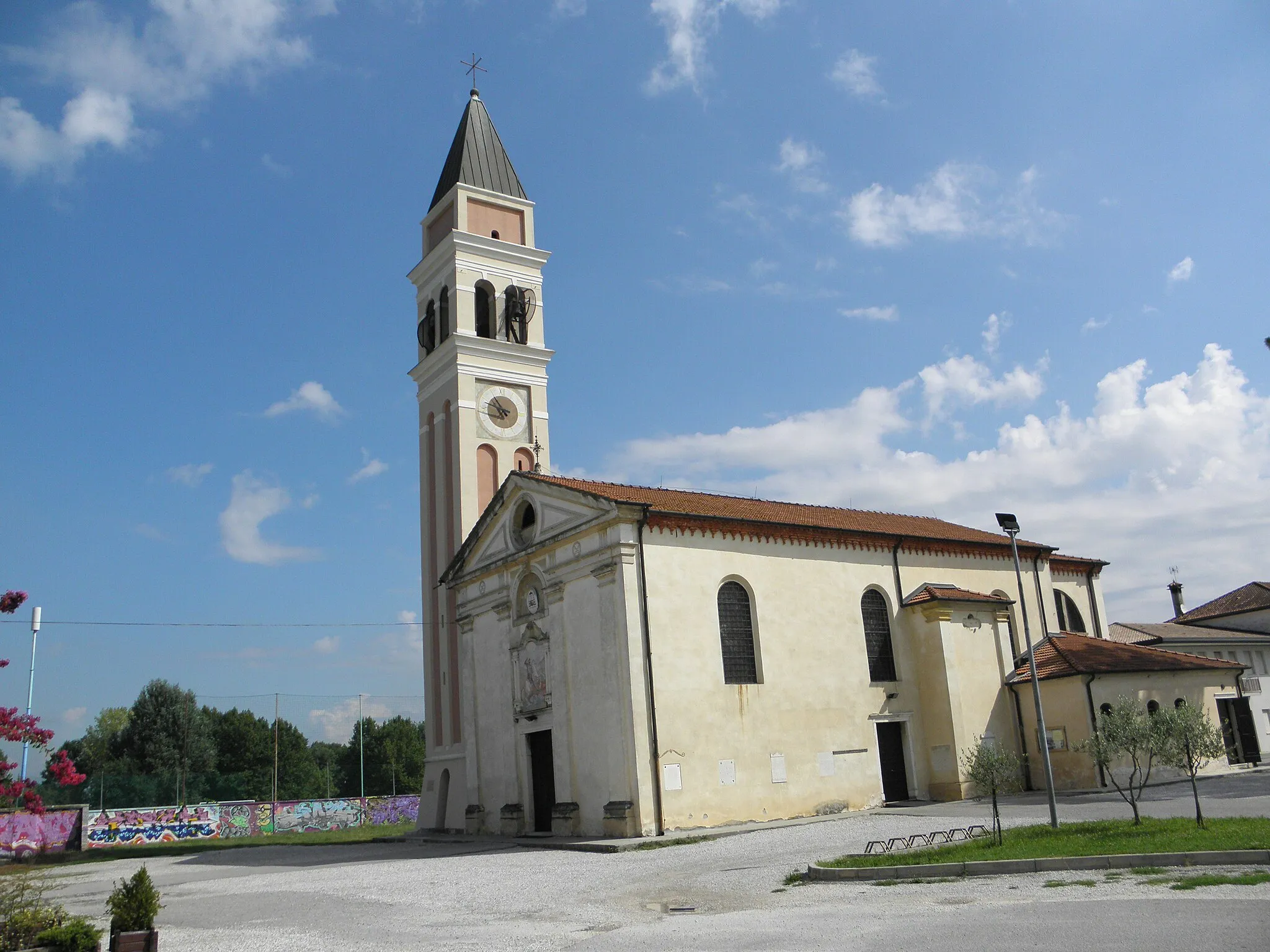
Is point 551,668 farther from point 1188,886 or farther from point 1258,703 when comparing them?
point 1258,703

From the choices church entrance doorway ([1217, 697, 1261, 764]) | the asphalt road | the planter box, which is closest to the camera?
the asphalt road

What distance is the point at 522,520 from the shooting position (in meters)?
29.6

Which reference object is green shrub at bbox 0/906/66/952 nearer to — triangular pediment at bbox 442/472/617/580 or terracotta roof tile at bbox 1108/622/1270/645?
triangular pediment at bbox 442/472/617/580

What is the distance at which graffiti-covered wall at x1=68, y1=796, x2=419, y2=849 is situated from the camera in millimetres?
43406

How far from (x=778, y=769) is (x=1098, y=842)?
11.9 meters

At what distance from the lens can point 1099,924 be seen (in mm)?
9508

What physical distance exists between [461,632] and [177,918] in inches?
669

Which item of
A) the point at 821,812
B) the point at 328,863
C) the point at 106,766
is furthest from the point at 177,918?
the point at 106,766

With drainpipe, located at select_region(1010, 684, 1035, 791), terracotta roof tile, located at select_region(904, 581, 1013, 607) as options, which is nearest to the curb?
terracotta roof tile, located at select_region(904, 581, 1013, 607)

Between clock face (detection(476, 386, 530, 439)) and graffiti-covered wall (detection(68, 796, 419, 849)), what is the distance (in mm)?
16728

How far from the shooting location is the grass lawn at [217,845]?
3388cm

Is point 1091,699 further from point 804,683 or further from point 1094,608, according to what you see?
point 1094,608

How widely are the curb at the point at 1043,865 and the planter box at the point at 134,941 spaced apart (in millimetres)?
8784

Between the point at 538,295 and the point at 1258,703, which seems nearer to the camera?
the point at 538,295
